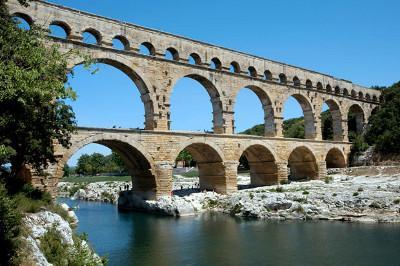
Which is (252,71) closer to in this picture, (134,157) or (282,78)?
(282,78)

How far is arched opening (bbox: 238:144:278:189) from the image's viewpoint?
33.5 metres

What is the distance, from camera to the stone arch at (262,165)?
33.4 meters

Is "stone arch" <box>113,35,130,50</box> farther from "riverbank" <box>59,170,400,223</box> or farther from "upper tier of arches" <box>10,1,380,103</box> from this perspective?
"riverbank" <box>59,170,400,223</box>

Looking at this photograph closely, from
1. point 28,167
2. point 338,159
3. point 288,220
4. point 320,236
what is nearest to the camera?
point 320,236

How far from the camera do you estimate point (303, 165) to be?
38.7m

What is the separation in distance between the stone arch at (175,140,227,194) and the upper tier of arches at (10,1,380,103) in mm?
6202

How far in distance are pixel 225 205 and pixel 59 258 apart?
60.3 feet

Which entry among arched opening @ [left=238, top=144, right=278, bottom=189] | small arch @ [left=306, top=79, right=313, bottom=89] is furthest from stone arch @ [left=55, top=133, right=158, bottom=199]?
small arch @ [left=306, top=79, right=313, bottom=89]

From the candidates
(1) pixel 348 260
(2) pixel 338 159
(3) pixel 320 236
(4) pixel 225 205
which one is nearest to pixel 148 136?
(4) pixel 225 205

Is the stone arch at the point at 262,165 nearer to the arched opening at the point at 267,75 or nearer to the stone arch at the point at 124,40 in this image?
the arched opening at the point at 267,75

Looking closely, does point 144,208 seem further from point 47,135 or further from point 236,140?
point 47,135

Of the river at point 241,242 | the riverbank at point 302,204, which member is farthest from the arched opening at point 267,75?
the river at point 241,242

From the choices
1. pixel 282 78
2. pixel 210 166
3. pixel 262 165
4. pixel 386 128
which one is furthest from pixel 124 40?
pixel 386 128

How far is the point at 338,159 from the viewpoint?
4203cm
